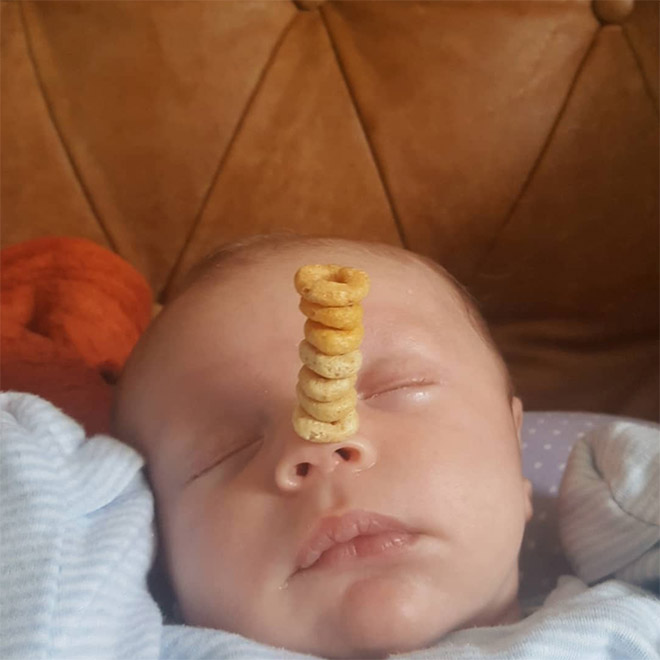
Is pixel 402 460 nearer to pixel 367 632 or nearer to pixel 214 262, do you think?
pixel 367 632

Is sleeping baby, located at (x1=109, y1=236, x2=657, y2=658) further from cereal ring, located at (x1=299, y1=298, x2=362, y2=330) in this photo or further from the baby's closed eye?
cereal ring, located at (x1=299, y1=298, x2=362, y2=330)

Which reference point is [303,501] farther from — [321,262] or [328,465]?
[321,262]

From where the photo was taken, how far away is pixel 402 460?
0.60 metres

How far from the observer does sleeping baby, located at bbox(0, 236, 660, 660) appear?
0.57 meters

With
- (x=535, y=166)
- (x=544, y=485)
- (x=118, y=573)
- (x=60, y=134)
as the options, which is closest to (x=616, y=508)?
(x=544, y=485)

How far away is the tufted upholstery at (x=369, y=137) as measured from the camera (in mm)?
1078

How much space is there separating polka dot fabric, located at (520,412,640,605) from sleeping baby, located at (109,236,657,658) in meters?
0.12

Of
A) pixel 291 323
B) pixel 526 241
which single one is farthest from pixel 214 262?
pixel 526 241

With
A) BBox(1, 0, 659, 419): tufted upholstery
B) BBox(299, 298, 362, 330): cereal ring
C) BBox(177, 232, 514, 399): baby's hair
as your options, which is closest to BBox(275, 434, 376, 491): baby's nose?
BBox(299, 298, 362, 330): cereal ring

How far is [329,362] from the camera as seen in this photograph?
50 centimetres

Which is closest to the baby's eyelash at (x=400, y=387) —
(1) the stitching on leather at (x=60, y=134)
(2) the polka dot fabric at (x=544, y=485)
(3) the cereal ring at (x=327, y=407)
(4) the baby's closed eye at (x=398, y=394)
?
(4) the baby's closed eye at (x=398, y=394)

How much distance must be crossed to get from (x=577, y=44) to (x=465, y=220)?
25 cm

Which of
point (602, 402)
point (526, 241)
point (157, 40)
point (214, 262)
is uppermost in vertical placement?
point (157, 40)

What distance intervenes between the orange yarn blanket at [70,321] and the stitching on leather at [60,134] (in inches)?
4.8
